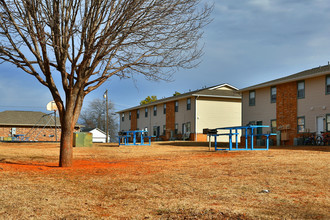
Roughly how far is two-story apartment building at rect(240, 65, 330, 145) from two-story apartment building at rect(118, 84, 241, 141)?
4795 millimetres

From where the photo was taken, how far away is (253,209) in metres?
5.56

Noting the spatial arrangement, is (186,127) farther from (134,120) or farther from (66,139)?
(66,139)

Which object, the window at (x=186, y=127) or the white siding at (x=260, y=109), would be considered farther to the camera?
the window at (x=186, y=127)

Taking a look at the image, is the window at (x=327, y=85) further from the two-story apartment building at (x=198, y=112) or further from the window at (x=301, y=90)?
the two-story apartment building at (x=198, y=112)

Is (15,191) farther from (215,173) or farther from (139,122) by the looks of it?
(139,122)

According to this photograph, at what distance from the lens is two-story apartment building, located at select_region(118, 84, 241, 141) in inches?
1545

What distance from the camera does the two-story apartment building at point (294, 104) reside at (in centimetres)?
2555

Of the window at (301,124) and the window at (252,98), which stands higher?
the window at (252,98)

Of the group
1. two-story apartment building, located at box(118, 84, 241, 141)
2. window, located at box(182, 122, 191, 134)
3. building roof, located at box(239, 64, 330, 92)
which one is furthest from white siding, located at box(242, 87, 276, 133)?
window, located at box(182, 122, 191, 134)

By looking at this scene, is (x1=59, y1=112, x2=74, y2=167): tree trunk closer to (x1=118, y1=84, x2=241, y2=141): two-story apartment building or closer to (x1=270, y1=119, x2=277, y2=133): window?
(x1=270, y1=119, x2=277, y2=133): window

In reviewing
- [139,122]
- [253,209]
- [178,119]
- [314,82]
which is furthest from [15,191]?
[139,122]

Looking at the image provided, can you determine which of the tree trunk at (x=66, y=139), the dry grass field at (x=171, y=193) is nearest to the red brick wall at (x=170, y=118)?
the tree trunk at (x=66, y=139)

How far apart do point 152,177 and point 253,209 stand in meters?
3.85

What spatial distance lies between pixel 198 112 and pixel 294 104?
13.0 meters
